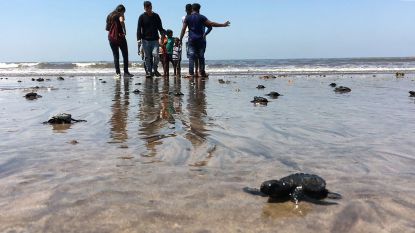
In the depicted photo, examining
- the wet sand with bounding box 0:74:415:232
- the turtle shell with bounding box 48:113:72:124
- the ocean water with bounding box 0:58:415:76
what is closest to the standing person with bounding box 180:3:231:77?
the wet sand with bounding box 0:74:415:232

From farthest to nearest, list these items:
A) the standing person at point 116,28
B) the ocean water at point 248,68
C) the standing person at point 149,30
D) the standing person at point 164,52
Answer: the ocean water at point 248,68 → the standing person at point 164,52 → the standing person at point 116,28 → the standing person at point 149,30

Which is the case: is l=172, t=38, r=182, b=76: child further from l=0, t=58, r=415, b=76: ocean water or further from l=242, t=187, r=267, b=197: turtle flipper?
l=242, t=187, r=267, b=197: turtle flipper

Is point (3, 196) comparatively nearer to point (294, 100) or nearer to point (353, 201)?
point (353, 201)

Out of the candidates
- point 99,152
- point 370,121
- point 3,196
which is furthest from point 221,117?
point 3,196

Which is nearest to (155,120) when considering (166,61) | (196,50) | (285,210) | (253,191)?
(253,191)

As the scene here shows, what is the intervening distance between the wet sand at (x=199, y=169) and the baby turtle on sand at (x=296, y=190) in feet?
0.24

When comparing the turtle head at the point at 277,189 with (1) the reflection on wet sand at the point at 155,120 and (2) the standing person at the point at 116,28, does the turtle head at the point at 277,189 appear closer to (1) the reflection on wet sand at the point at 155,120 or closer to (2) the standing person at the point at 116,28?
(1) the reflection on wet sand at the point at 155,120

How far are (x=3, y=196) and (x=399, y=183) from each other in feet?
7.23

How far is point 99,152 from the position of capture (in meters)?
3.31

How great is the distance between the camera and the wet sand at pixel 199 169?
1.94 m

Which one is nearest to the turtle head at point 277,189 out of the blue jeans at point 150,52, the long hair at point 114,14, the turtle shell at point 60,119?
the turtle shell at point 60,119

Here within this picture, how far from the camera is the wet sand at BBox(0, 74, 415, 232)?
6.35 feet

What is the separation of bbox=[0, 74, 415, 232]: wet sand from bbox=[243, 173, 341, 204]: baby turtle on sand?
72 mm

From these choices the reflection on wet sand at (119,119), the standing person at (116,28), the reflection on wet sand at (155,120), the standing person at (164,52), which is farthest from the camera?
the standing person at (164,52)
